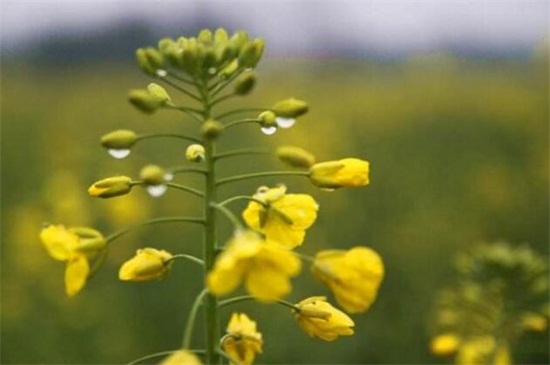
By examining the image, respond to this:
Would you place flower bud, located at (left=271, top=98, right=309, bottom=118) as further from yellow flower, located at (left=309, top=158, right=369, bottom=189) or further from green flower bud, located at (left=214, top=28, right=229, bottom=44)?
green flower bud, located at (left=214, top=28, right=229, bottom=44)

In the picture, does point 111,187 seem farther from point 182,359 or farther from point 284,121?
point 182,359

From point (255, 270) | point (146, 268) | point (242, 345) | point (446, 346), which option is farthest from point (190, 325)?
point (446, 346)

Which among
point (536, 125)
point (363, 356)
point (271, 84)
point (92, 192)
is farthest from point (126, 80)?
point (92, 192)

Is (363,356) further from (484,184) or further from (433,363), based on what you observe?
(484,184)

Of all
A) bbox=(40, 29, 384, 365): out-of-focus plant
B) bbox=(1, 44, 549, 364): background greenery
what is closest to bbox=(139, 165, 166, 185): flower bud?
bbox=(40, 29, 384, 365): out-of-focus plant

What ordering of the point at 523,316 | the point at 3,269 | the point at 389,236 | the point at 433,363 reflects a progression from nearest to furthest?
the point at 523,316 < the point at 433,363 < the point at 3,269 < the point at 389,236

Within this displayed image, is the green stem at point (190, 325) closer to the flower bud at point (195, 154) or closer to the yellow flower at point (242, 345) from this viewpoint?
the yellow flower at point (242, 345)
